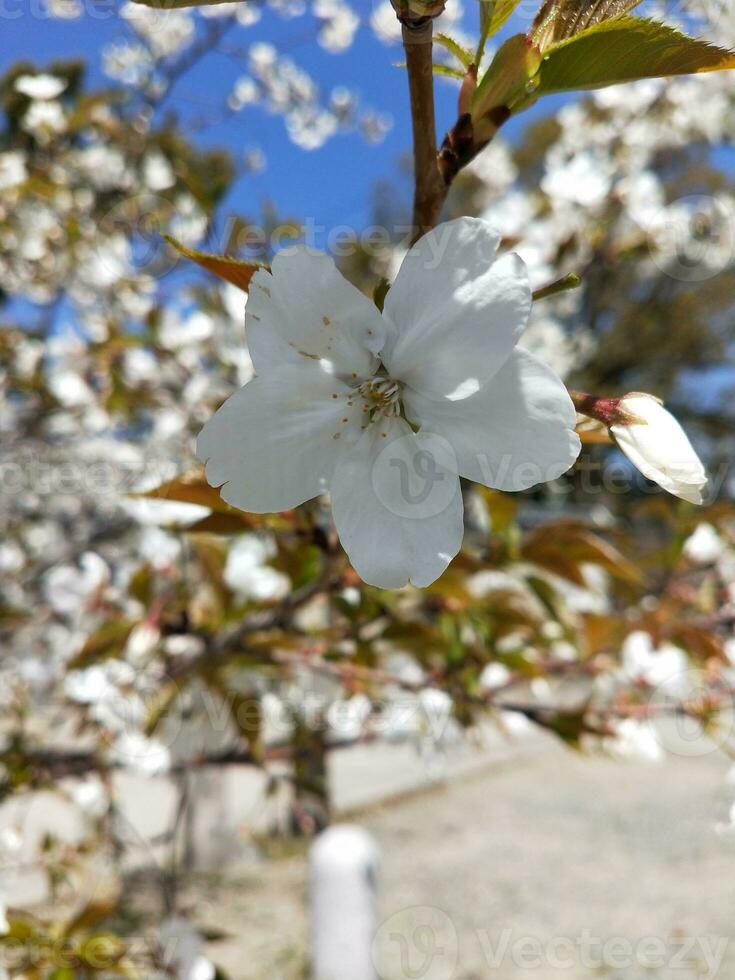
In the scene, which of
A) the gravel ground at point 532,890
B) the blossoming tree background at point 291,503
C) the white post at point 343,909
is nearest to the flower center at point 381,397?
the blossoming tree background at point 291,503

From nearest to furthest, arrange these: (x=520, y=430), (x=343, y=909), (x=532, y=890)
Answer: (x=520, y=430), (x=343, y=909), (x=532, y=890)

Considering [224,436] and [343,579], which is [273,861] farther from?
[224,436]

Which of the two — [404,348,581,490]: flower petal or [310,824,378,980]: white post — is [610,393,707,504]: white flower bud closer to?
[404,348,581,490]: flower petal

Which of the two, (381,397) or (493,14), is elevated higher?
(493,14)

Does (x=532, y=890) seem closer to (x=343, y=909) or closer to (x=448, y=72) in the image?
(x=343, y=909)

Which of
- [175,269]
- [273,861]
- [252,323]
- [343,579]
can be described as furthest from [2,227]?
[273,861]

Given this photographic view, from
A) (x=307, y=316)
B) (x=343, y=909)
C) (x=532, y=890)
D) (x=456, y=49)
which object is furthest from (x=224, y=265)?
(x=532, y=890)

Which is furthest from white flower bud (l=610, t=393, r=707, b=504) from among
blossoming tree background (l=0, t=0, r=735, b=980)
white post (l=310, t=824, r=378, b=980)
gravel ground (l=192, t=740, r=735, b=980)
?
gravel ground (l=192, t=740, r=735, b=980)

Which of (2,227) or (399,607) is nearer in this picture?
(399,607)
